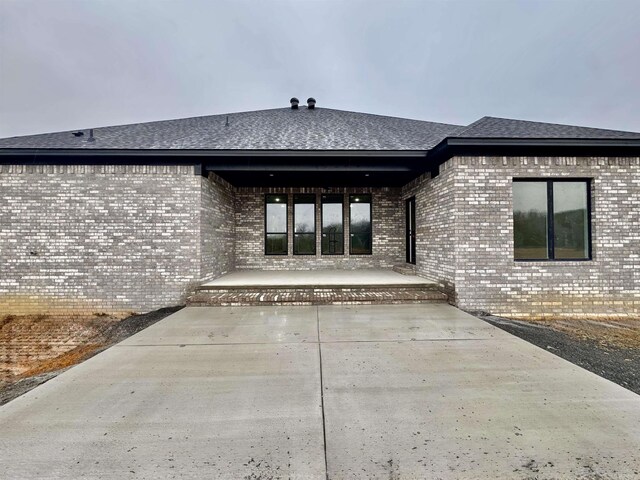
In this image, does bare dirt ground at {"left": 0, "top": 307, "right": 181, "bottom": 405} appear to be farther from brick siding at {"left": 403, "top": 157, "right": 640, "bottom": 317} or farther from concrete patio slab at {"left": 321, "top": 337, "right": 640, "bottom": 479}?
brick siding at {"left": 403, "top": 157, "right": 640, "bottom": 317}

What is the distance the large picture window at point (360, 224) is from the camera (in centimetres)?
999

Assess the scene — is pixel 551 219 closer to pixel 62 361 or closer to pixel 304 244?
pixel 304 244

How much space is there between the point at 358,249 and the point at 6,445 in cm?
879

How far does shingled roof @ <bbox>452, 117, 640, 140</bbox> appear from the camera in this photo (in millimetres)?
6016

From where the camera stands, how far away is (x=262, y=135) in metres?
8.17

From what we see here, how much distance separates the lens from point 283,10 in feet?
118

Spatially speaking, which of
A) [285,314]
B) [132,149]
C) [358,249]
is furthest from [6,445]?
[358,249]

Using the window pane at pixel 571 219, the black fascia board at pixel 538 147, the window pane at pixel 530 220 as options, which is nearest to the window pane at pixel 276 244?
the black fascia board at pixel 538 147

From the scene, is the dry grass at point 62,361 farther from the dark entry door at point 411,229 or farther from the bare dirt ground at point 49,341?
the dark entry door at point 411,229

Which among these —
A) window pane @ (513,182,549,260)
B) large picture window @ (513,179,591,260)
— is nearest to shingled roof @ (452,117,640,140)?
large picture window @ (513,179,591,260)

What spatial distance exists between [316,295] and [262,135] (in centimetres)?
489

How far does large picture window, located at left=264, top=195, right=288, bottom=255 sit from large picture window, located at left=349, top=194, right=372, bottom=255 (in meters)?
2.35

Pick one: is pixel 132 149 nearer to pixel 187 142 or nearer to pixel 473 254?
pixel 187 142

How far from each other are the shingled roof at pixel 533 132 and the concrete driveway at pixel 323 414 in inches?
175
